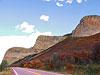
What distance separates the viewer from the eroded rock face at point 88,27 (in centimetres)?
9044

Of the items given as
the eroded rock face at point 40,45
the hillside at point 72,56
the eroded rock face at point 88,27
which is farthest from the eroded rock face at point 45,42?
the hillside at point 72,56

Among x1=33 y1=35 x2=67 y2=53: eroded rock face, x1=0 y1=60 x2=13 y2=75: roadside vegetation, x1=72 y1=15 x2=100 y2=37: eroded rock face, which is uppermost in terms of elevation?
x1=72 y1=15 x2=100 y2=37: eroded rock face

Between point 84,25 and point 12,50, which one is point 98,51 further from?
point 12,50

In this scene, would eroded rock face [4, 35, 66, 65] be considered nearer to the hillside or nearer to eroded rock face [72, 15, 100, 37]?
eroded rock face [72, 15, 100, 37]

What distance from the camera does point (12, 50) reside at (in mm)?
138000

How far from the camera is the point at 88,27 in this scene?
300 feet

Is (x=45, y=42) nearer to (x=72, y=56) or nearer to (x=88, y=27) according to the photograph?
(x=88, y=27)

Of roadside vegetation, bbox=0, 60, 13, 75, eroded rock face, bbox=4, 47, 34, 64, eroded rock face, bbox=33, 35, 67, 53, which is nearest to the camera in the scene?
roadside vegetation, bbox=0, 60, 13, 75

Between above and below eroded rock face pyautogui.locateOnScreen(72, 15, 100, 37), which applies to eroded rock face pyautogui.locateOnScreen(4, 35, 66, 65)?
below

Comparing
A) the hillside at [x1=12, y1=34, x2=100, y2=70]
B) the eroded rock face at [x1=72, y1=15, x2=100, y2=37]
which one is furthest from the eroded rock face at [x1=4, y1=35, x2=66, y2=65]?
the hillside at [x1=12, y1=34, x2=100, y2=70]

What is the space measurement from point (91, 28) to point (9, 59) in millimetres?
73488

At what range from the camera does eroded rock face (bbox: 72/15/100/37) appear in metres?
90.4

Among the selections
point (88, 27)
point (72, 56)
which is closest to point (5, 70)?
point (72, 56)

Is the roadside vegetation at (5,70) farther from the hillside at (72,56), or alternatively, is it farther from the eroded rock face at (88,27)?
the eroded rock face at (88,27)
